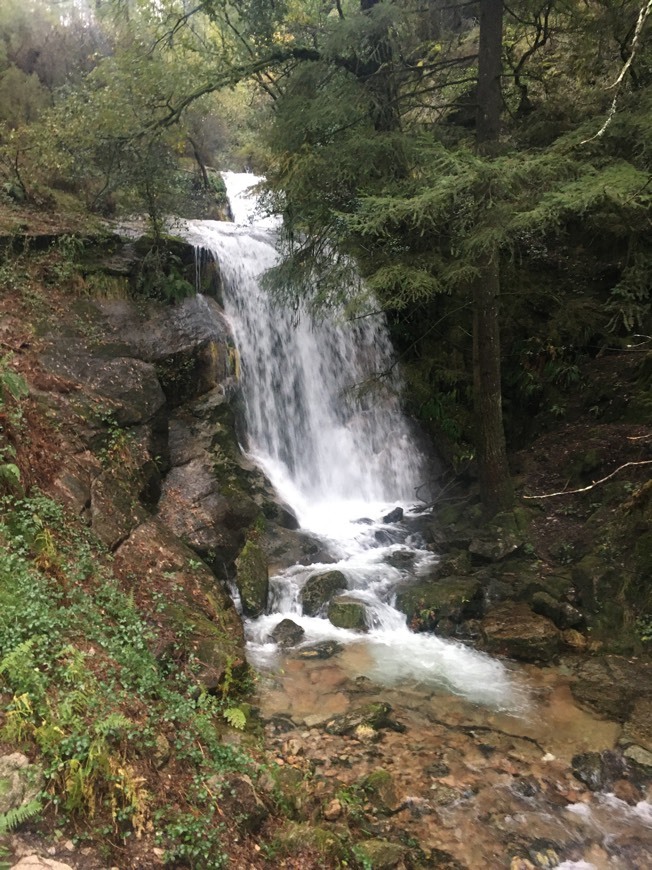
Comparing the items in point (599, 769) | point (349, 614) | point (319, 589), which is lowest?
point (599, 769)

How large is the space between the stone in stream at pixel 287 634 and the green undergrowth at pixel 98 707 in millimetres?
1906

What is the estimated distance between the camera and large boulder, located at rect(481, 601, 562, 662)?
22.3ft

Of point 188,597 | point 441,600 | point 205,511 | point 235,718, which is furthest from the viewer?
point 205,511

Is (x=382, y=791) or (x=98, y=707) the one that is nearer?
(x=98, y=707)

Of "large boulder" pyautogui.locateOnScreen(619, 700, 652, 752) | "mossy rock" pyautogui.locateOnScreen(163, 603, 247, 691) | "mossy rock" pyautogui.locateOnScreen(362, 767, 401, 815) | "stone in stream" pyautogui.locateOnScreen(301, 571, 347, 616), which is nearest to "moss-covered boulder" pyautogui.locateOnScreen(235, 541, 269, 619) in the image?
"stone in stream" pyautogui.locateOnScreen(301, 571, 347, 616)

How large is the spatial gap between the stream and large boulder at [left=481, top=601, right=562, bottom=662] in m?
0.22

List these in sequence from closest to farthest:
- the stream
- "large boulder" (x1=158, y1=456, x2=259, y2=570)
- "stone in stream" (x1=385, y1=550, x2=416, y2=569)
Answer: the stream
"large boulder" (x1=158, y1=456, x2=259, y2=570)
"stone in stream" (x1=385, y1=550, x2=416, y2=569)

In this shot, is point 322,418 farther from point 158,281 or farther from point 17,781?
point 17,781

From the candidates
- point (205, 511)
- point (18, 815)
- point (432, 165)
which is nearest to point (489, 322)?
point (432, 165)

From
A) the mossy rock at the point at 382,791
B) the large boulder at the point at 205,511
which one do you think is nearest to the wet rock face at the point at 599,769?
the mossy rock at the point at 382,791

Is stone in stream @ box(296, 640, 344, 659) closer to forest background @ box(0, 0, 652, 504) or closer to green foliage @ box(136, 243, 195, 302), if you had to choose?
forest background @ box(0, 0, 652, 504)

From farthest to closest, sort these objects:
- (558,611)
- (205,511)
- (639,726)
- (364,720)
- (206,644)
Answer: (205,511)
(558,611)
(206,644)
(364,720)
(639,726)

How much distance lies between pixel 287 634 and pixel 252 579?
98 centimetres

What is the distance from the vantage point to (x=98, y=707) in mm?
3592
